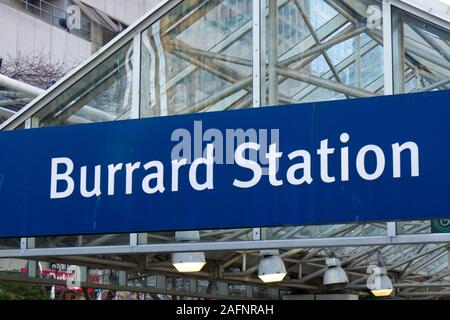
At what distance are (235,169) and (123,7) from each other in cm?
3532

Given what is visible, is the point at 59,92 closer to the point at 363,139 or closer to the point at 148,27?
the point at 148,27

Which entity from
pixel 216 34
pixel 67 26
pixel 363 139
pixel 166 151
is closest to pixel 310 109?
→ pixel 363 139

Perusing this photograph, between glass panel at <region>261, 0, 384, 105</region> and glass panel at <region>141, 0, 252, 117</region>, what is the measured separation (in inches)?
9.1

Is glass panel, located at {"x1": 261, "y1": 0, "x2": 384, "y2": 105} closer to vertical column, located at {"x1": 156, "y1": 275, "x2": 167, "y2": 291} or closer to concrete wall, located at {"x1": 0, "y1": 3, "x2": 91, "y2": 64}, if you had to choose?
vertical column, located at {"x1": 156, "y1": 275, "x2": 167, "y2": 291}

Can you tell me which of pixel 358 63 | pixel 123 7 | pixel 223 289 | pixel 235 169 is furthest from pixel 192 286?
pixel 123 7

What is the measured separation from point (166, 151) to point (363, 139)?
5.05 feet

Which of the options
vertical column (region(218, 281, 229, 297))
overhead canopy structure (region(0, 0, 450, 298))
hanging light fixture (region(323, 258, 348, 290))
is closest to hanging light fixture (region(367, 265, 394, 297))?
hanging light fixture (region(323, 258, 348, 290))

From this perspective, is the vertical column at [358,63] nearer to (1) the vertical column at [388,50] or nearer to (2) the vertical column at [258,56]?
(1) the vertical column at [388,50]

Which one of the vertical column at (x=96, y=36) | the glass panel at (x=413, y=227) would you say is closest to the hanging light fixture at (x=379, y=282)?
the glass panel at (x=413, y=227)

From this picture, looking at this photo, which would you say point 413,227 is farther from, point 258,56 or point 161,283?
point 161,283

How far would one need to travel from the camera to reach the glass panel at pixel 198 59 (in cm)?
887

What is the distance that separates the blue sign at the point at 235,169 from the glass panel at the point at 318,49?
1.06 m

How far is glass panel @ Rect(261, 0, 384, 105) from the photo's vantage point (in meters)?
8.43

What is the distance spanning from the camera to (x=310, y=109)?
24.6 feet
